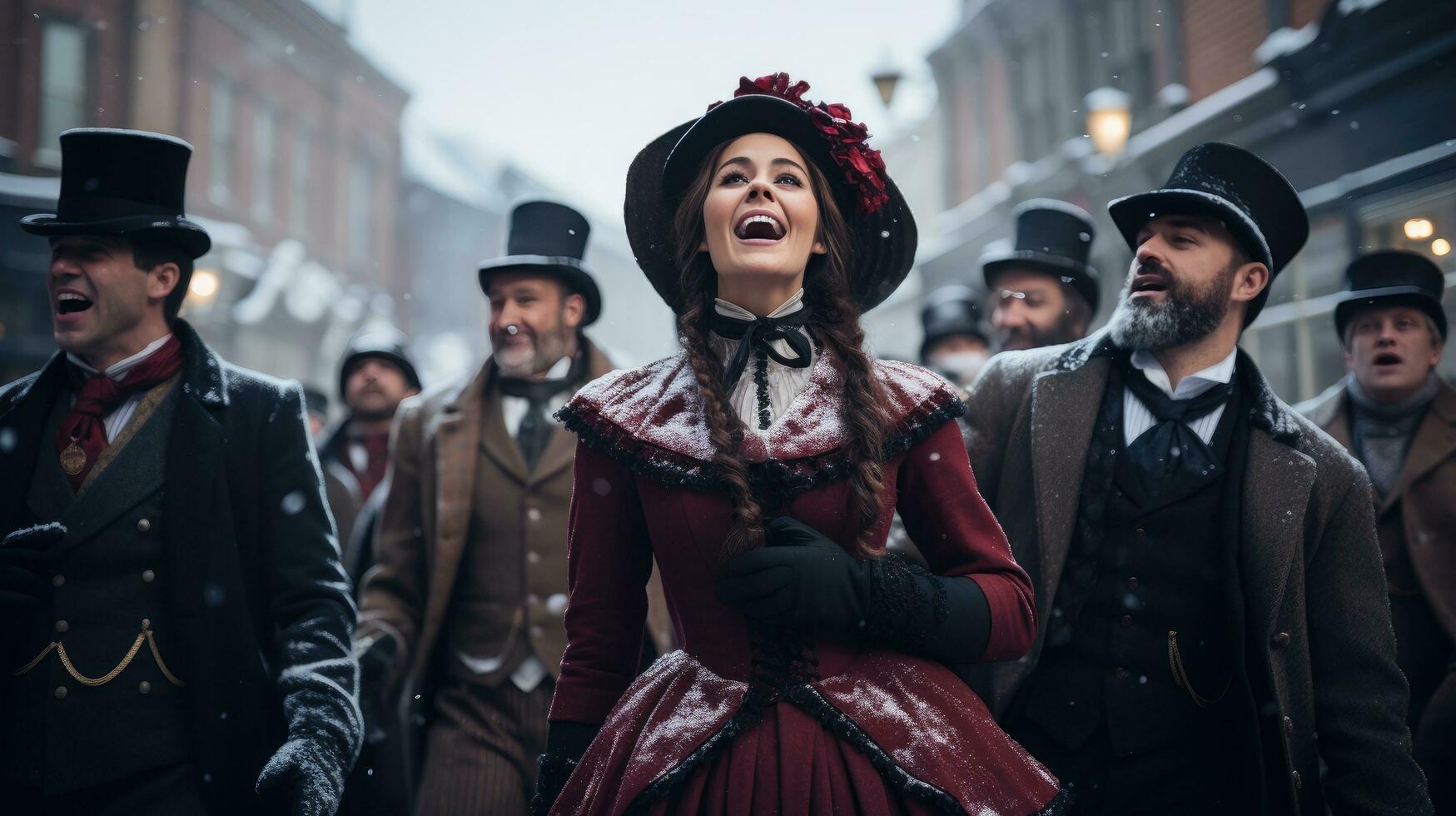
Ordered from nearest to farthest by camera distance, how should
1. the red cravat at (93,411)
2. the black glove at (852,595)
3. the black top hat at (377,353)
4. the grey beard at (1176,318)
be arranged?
the black glove at (852,595) → the red cravat at (93,411) → the grey beard at (1176,318) → the black top hat at (377,353)

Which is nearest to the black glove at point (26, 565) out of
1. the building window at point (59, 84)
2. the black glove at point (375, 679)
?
the black glove at point (375, 679)

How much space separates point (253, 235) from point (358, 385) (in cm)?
A: 1697

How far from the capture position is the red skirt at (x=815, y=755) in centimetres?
207

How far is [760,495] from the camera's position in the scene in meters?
2.25

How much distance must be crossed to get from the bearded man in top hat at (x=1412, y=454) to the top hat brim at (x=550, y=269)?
10.8 ft

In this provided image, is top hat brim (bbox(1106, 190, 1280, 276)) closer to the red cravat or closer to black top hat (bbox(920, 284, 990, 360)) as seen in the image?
the red cravat

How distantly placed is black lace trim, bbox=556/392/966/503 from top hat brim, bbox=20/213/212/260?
158 centimetres

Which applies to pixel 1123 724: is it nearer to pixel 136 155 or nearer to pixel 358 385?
pixel 136 155

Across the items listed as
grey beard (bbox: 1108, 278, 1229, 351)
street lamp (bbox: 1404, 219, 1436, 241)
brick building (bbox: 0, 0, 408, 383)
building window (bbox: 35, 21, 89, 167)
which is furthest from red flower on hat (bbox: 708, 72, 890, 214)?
building window (bbox: 35, 21, 89, 167)

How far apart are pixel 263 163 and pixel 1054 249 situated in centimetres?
2065

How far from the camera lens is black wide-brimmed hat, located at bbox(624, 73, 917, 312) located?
2.48 meters

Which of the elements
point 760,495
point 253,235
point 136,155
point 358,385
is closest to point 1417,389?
point 760,495

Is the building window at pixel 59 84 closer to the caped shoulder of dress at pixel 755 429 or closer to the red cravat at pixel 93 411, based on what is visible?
the red cravat at pixel 93 411

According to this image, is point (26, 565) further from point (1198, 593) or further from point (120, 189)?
point (1198, 593)
